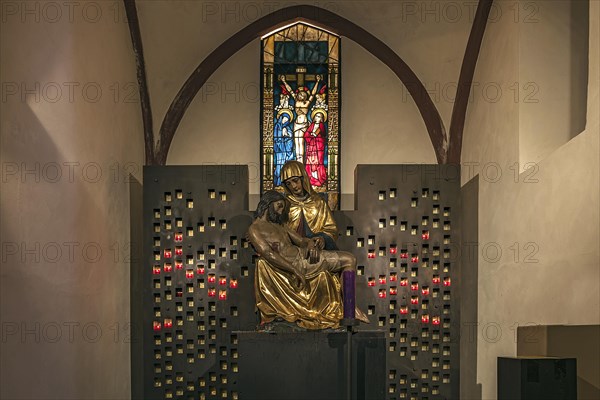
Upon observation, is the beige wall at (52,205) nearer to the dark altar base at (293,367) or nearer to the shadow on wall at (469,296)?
the dark altar base at (293,367)

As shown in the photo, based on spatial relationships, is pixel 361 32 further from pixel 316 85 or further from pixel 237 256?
pixel 237 256

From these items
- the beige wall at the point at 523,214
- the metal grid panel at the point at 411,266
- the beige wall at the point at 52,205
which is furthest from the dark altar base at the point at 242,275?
the beige wall at the point at 52,205

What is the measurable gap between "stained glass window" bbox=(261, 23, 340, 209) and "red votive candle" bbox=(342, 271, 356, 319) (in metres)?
5.92

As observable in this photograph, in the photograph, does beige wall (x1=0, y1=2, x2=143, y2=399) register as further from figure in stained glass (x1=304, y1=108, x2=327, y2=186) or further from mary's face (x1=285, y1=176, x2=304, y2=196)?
figure in stained glass (x1=304, y1=108, x2=327, y2=186)

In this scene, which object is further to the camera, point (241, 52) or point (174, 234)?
point (241, 52)

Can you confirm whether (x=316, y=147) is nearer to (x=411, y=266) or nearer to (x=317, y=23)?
(x=317, y=23)

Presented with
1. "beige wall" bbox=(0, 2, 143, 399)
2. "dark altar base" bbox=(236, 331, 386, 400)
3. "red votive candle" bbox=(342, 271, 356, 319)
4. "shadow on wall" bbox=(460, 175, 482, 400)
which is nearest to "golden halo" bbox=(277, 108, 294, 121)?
"shadow on wall" bbox=(460, 175, 482, 400)

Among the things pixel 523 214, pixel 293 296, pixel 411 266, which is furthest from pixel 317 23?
pixel 523 214

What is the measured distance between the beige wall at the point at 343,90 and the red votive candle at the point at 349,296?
578 cm

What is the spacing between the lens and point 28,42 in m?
7.40

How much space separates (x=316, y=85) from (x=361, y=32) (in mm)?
841

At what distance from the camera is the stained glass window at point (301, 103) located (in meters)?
11.1

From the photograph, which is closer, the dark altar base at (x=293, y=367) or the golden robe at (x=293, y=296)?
the dark altar base at (x=293, y=367)

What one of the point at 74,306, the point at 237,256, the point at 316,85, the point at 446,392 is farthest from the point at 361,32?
the point at 74,306
